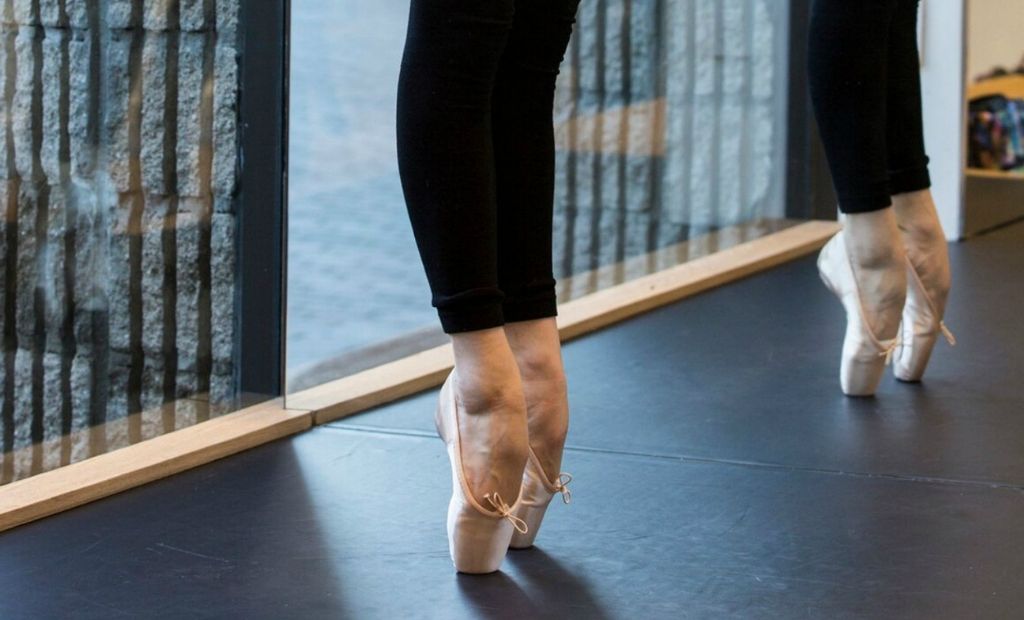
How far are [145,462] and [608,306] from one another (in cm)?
94

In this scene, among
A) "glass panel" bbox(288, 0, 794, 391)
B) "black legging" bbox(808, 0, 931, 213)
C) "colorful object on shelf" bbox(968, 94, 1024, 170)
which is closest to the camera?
"black legging" bbox(808, 0, 931, 213)

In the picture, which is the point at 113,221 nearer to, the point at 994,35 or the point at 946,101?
the point at 946,101

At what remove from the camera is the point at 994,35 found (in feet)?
9.70

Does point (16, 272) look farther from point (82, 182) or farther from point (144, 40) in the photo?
point (144, 40)

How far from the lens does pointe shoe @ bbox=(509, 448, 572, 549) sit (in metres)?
1.10

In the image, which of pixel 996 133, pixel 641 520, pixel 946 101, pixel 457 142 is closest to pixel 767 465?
pixel 641 520

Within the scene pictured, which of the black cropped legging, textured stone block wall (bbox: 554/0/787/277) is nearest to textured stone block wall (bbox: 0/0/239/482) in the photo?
the black cropped legging

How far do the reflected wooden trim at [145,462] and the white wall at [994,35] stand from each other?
1921mm

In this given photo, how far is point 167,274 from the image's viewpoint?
1487 millimetres

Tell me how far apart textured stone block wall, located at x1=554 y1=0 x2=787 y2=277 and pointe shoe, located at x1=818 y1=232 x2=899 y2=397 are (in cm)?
78

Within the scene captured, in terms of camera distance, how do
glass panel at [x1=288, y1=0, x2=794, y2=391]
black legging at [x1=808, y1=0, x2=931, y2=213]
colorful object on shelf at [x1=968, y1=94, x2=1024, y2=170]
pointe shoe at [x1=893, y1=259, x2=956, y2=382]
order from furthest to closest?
colorful object on shelf at [x1=968, y1=94, x2=1024, y2=170] < glass panel at [x1=288, y1=0, x2=794, y2=391] < pointe shoe at [x1=893, y1=259, x2=956, y2=382] < black legging at [x1=808, y1=0, x2=931, y2=213]

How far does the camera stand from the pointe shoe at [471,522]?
1.03 metres

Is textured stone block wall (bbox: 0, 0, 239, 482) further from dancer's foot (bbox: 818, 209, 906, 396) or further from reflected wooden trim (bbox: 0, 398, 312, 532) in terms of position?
dancer's foot (bbox: 818, 209, 906, 396)

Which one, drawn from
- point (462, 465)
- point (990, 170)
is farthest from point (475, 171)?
point (990, 170)
